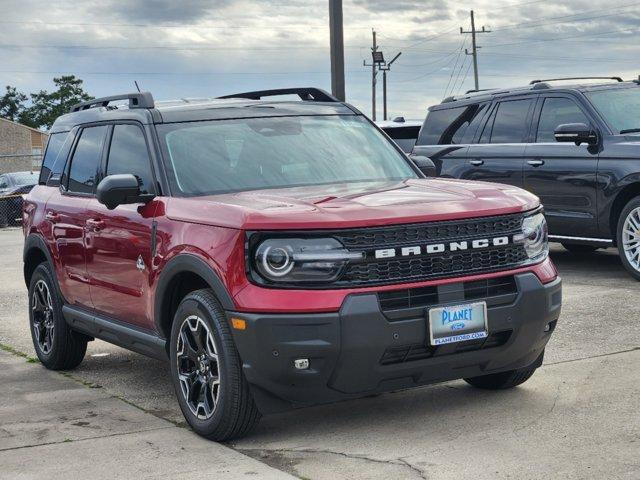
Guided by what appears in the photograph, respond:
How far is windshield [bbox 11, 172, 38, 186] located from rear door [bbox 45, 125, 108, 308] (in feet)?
72.8

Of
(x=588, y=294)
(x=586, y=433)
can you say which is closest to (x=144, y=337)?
(x=586, y=433)

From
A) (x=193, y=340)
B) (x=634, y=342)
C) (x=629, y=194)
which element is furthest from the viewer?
(x=629, y=194)

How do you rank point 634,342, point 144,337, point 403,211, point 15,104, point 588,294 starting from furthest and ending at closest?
point 15,104
point 588,294
point 634,342
point 144,337
point 403,211

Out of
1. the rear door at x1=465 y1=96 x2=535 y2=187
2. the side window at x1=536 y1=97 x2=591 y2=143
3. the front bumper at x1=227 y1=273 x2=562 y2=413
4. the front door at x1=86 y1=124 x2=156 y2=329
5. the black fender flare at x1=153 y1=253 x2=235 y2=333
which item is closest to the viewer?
the front bumper at x1=227 y1=273 x2=562 y2=413

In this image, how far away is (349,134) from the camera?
6.94 metres

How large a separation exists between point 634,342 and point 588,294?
7.74ft

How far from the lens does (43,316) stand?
805 cm

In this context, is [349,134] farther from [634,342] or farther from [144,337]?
[634,342]

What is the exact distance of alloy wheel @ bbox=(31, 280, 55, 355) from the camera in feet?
25.9

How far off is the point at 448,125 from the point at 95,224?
697 centimetres

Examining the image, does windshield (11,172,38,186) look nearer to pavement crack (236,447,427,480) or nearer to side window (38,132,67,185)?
side window (38,132,67,185)

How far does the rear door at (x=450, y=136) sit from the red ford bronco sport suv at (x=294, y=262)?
571 centimetres

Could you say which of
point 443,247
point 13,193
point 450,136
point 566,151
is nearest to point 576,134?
point 566,151

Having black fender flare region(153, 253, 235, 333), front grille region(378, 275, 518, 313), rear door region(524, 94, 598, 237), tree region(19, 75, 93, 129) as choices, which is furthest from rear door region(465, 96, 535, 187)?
tree region(19, 75, 93, 129)
